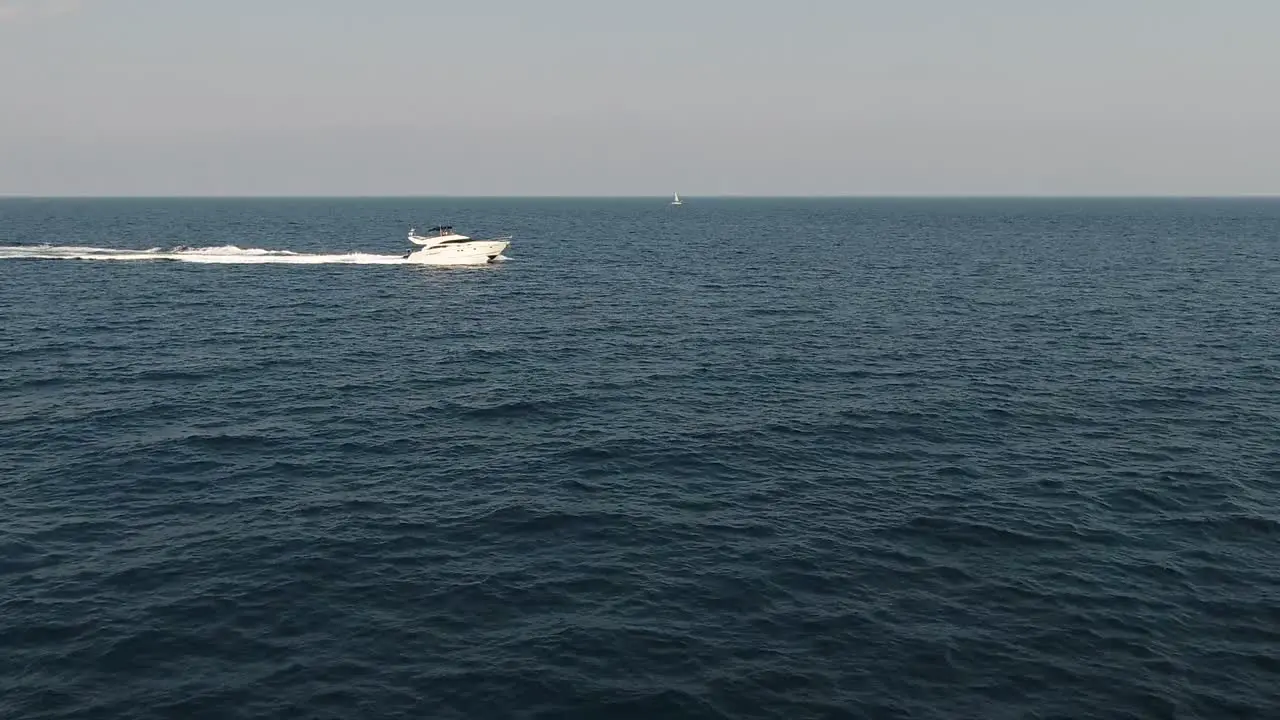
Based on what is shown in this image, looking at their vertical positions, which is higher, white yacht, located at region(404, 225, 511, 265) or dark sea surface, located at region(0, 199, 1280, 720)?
white yacht, located at region(404, 225, 511, 265)

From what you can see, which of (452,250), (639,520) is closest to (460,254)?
(452,250)

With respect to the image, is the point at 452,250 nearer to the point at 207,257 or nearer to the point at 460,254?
the point at 460,254

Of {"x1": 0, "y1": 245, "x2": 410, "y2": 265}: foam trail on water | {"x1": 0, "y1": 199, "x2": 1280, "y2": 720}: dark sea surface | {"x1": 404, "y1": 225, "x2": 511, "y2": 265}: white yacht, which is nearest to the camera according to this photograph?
{"x1": 0, "y1": 199, "x2": 1280, "y2": 720}: dark sea surface

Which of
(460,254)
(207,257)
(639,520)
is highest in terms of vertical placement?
(460,254)

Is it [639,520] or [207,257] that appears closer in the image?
[639,520]

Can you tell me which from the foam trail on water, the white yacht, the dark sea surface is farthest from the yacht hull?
the dark sea surface

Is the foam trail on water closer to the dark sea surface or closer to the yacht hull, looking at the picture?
the yacht hull

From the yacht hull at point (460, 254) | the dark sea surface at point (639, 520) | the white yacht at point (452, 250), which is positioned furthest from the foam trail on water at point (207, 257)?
the dark sea surface at point (639, 520)

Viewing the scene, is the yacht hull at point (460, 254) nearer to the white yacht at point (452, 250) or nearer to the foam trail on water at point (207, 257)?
the white yacht at point (452, 250)
